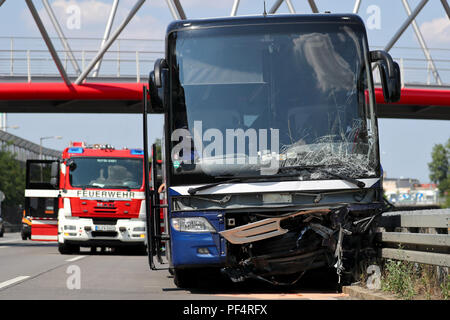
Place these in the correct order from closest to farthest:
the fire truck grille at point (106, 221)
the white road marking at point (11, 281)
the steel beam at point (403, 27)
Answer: the white road marking at point (11, 281) < the fire truck grille at point (106, 221) < the steel beam at point (403, 27)

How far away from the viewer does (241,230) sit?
9.87 metres

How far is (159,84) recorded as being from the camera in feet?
33.6

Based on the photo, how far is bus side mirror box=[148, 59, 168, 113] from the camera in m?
10.2

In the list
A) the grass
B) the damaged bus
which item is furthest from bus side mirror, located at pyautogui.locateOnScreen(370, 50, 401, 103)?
the grass

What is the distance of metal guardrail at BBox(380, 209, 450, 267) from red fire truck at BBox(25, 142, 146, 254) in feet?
37.3

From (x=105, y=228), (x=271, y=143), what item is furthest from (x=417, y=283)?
(x=105, y=228)

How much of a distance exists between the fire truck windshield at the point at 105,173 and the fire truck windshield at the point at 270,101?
11.8 m

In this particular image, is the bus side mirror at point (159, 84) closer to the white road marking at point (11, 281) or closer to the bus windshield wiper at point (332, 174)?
the bus windshield wiper at point (332, 174)

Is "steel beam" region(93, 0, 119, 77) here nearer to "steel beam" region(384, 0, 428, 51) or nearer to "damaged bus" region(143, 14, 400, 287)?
"steel beam" region(384, 0, 428, 51)

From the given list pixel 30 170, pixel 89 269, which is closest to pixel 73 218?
pixel 30 170

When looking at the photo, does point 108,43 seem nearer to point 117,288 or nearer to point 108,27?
point 108,27

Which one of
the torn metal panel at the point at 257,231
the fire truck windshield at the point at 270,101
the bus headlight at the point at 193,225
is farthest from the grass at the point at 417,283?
the bus headlight at the point at 193,225

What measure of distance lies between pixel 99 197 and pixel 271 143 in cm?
1210

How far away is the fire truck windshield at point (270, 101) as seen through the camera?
10.0m
